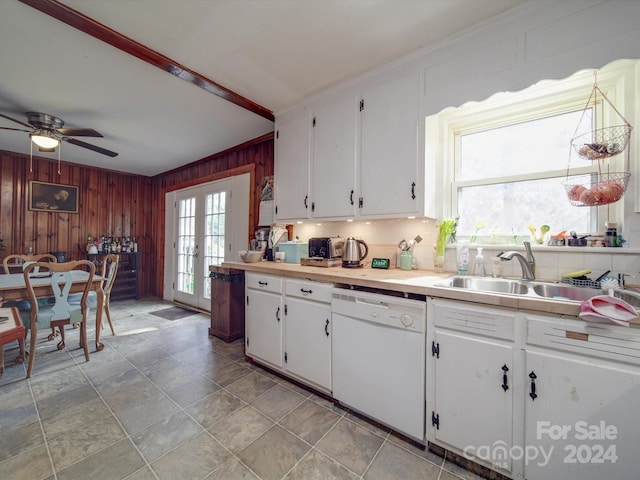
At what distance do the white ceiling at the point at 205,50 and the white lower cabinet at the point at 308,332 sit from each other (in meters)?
1.67

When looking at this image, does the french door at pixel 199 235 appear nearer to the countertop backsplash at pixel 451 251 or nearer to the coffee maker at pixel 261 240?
the coffee maker at pixel 261 240

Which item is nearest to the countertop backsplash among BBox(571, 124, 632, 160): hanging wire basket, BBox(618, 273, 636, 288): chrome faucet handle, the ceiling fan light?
BBox(618, 273, 636, 288): chrome faucet handle

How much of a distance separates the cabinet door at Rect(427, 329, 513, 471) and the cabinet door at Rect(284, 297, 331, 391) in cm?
71

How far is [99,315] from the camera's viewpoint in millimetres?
2594

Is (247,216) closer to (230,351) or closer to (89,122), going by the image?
(230,351)

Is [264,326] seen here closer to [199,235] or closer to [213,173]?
[199,235]

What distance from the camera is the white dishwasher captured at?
138 cm

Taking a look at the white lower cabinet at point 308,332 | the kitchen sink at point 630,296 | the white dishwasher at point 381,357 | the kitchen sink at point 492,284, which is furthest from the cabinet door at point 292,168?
the kitchen sink at point 630,296

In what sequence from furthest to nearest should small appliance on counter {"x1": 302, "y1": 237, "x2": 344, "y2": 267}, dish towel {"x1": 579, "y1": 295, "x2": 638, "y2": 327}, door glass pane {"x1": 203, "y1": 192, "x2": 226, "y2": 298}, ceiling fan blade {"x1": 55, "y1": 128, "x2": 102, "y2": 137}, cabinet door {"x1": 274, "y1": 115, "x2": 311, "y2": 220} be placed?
door glass pane {"x1": 203, "y1": 192, "x2": 226, "y2": 298}, ceiling fan blade {"x1": 55, "y1": 128, "x2": 102, "y2": 137}, cabinet door {"x1": 274, "y1": 115, "x2": 311, "y2": 220}, small appliance on counter {"x1": 302, "y1": 237, "x2": 344, "y2": 267}, dish towel {"x1": 579, "y1": 295, "x2": 638, "y2": 327}

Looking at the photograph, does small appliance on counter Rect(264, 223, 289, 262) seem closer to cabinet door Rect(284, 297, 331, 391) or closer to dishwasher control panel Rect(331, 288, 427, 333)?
cabinet door Rect(284, 297, 331, 391)

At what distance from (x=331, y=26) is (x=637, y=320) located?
2.07 meters

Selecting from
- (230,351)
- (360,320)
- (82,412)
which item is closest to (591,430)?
(360,320)

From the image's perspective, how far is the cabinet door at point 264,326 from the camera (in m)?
2.04

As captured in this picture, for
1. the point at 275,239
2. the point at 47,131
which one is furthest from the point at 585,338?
the point at 47,131
